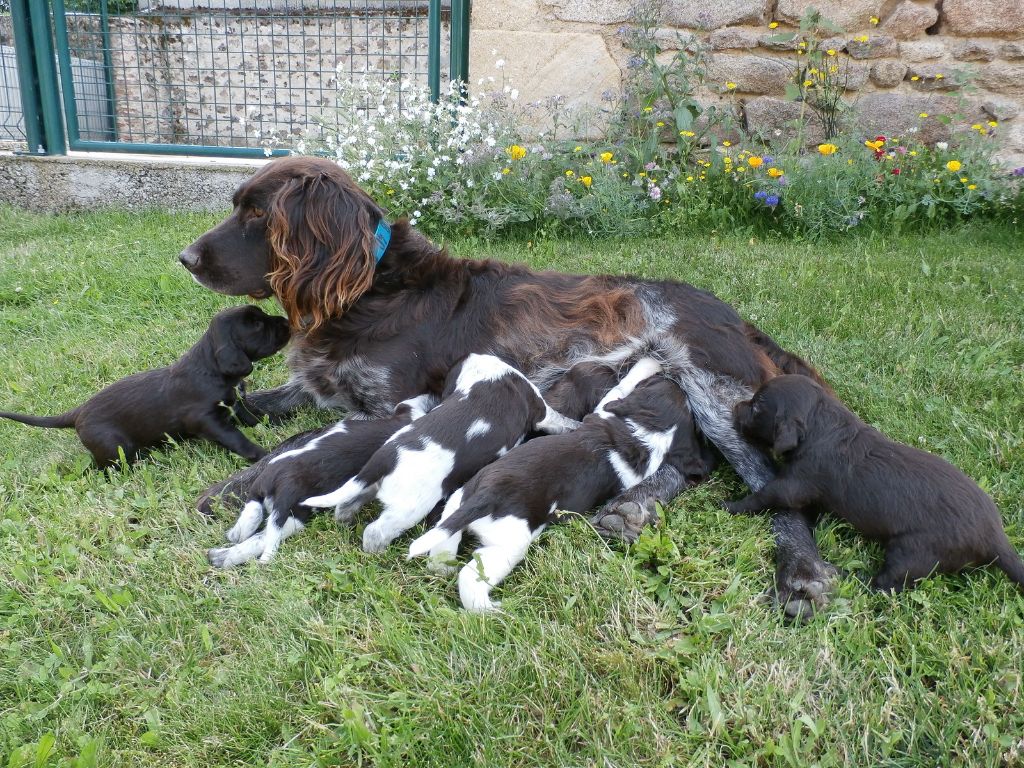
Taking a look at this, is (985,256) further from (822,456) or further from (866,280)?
(822,456)

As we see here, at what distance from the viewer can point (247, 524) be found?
7.93 ft

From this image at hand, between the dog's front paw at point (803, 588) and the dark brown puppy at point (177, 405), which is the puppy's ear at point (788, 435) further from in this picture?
the dark brown puppy at point (177, 405)

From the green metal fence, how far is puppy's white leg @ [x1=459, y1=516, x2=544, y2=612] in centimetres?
541

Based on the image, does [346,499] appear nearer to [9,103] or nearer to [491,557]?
[491,557]

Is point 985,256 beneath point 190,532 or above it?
above

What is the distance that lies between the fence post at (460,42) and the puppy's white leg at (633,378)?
4.63 meters

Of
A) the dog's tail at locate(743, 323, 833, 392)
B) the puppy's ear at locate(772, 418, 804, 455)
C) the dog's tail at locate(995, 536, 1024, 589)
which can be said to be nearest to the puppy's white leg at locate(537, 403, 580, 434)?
the puppy's ear at locate(772, 418, 804, 455)

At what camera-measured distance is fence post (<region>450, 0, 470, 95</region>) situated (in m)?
6.88

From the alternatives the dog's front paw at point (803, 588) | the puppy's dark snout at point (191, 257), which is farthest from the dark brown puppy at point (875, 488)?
the puppy's dark snout at point (191, 257)

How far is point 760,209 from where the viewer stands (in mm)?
5945

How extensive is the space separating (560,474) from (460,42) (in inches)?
228

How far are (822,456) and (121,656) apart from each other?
7.13 ft

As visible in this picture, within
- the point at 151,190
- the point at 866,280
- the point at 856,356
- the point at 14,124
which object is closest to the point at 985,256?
the point at 866,280

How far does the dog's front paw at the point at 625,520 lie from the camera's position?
2393mm
